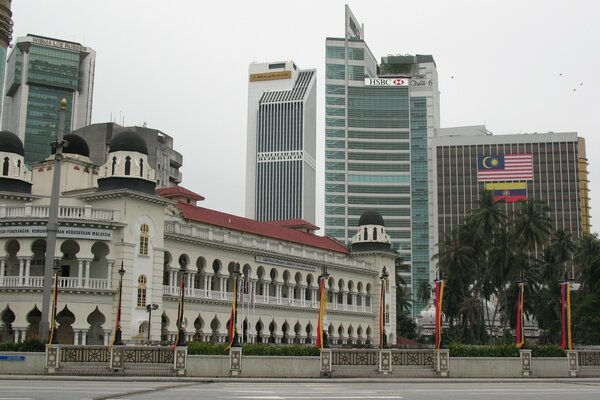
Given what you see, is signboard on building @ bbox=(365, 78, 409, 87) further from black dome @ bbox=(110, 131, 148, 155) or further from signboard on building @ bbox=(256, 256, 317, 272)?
black dome @ bbox=(110, 131, 148, 155)

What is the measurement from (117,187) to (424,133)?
11676 cm

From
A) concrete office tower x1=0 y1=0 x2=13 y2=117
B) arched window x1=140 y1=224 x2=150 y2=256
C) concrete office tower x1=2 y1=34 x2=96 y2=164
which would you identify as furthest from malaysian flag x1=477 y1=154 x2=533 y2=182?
arched window x1=140 y1=224 x2=150 y2=256

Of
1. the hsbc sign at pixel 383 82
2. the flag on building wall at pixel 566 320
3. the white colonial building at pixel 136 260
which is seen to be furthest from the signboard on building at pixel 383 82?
the flag on building wall at pixel 566 320

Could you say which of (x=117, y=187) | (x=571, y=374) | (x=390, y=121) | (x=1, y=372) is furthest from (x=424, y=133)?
(x=1, y=372)

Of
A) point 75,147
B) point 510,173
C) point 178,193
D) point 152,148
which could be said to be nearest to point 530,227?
point 178,193

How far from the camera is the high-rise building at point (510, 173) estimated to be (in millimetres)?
153750

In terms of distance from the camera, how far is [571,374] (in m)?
38.7

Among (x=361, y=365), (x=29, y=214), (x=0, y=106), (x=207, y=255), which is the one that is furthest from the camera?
(x=0, y=106)

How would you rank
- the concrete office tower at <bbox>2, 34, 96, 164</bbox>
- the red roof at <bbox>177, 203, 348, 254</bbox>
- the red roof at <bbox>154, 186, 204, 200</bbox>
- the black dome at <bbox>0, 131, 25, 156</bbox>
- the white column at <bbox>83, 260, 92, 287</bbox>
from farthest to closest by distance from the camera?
the concrete office tower at <bbox>2, 34, 96, 164</bbox>, the red roof at <bbox>154, 186, 204, 200</bbox>, the red roof at <bbox>177, 203, 348, 254</bbox>, the black dome at <bbox>0, 131, 25, 156</bbox>, the white column at <bbox>83, 260, 92, 287</bbox>

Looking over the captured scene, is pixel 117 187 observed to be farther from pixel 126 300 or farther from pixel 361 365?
pixel 361 365

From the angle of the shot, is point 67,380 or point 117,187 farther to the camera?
point 117,187

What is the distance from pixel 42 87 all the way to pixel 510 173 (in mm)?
115815

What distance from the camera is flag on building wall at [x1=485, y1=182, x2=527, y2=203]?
6043 inches

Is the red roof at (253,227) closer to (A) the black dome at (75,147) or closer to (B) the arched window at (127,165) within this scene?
(A) the black dome at (75,147)
